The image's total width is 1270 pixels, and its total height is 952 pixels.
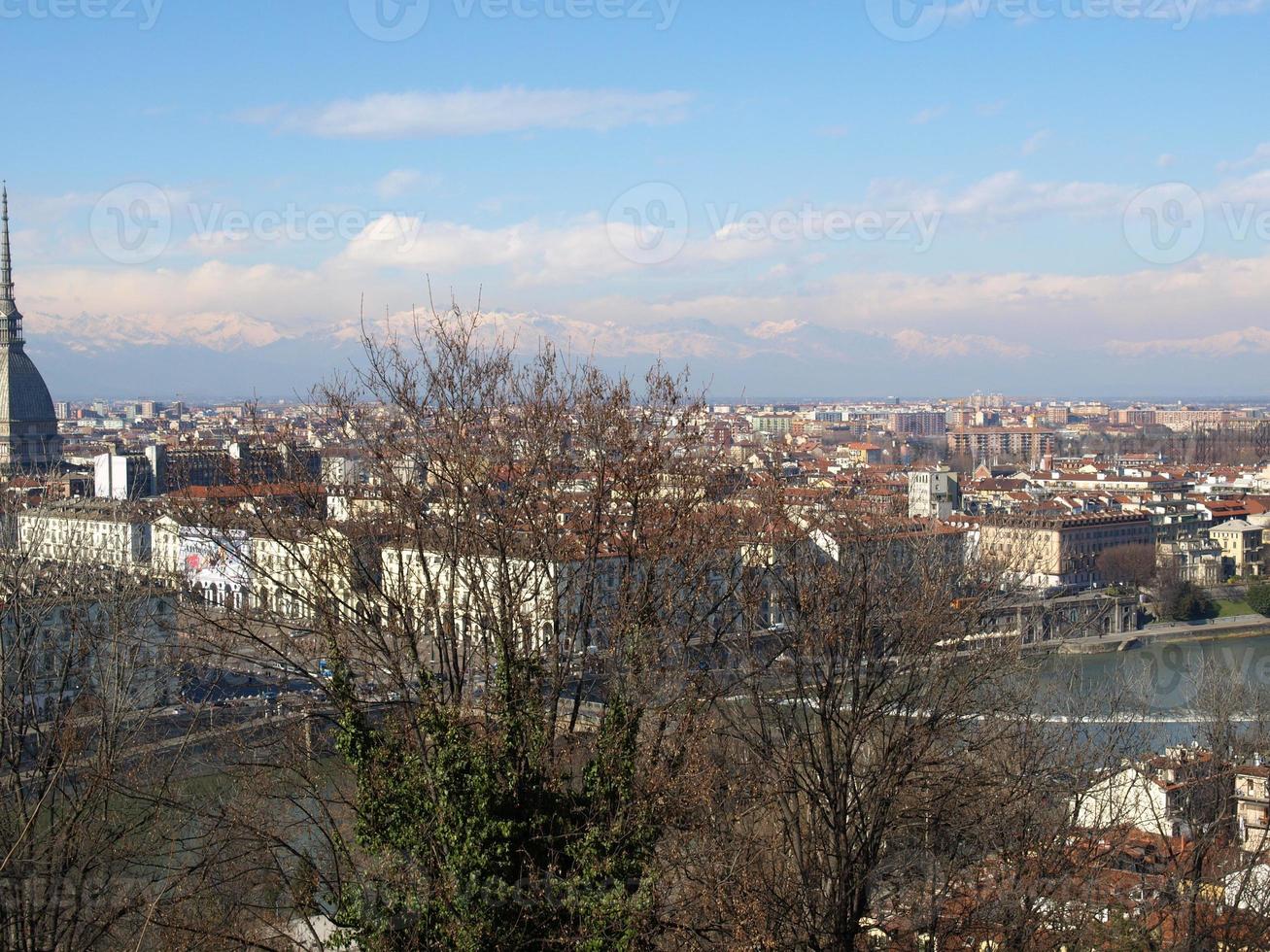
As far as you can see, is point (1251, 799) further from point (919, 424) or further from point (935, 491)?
point (919, 424)

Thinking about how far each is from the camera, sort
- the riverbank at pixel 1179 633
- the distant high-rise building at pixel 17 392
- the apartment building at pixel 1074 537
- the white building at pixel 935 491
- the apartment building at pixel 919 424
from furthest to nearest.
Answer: the apartment building at pixel 919 424, the distant high-rise building at pixel 17 392, the white building at pixel 935 491, the apartment building at pixel 1074 537, the riverbank at pixel 1179 633

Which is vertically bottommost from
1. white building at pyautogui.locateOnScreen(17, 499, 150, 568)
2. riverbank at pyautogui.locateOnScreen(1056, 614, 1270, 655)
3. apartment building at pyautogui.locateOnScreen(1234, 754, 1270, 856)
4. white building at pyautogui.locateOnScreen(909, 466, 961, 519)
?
riverbank at pyautogui.locateOnScreen(1056, 614, 1270, 655)

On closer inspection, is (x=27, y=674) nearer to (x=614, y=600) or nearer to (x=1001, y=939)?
(x=614, y=600)

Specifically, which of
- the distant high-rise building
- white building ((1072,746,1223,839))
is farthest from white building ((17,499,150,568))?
the distant high-rise building

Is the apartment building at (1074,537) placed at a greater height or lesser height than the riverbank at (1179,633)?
greater

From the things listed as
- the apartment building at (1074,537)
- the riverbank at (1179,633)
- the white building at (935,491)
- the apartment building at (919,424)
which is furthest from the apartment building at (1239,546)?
the apartment building at (919,424)

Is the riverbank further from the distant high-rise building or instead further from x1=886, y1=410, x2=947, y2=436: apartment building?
x1=886, y1=410, x2=947, y2=436: apartment building

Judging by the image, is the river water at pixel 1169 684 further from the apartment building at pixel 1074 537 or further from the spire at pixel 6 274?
the spire at pixel 6 274
